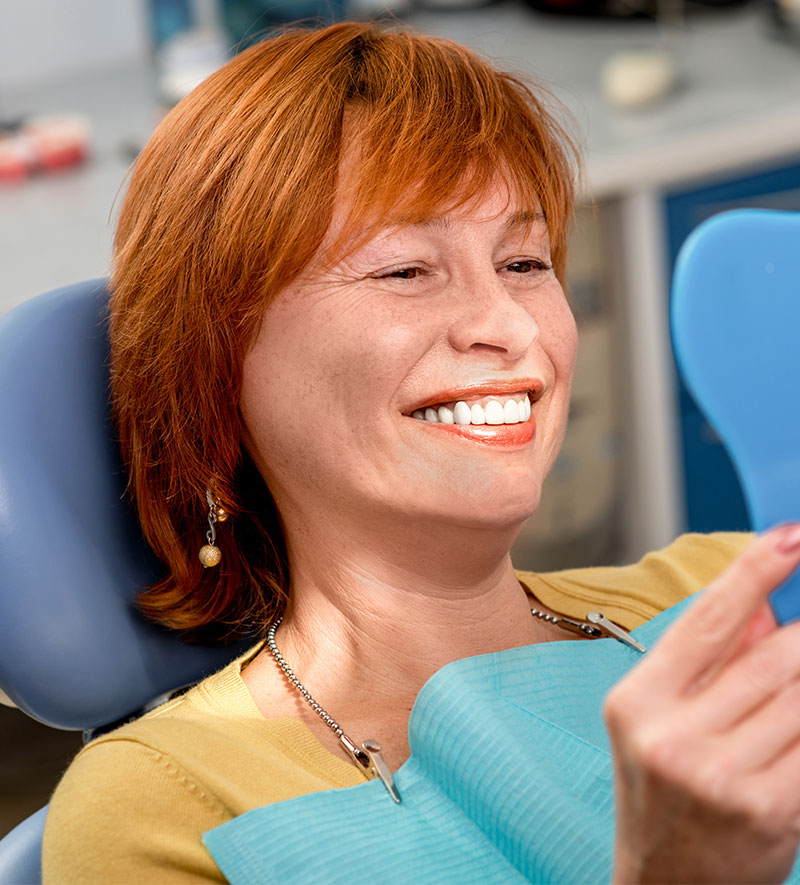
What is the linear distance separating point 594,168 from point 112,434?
3.73 feet

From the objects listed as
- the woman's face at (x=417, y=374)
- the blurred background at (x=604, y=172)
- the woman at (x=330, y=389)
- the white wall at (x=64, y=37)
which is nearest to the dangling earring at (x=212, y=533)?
the woman at (x=330, y=389)

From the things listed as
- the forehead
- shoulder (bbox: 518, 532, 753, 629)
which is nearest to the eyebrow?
the forehead

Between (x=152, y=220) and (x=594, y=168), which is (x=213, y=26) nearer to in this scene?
(x=594, y=168)

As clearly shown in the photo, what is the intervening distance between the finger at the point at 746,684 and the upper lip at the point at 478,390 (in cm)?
35

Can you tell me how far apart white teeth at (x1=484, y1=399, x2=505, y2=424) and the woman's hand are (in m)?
0.32

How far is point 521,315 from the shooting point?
0.98 m

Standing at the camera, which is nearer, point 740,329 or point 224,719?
point 740,329

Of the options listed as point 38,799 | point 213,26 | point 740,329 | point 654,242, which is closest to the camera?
point 740,329

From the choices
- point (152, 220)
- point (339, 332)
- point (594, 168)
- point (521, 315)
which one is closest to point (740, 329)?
point (521, 315)

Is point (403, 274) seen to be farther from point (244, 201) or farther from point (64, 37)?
point (64, 37)

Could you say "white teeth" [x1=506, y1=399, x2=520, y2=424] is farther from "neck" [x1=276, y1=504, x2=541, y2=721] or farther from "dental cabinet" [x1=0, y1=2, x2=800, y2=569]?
"dental cabinet" [x1=0, y1=2, x2=800, y2=569]

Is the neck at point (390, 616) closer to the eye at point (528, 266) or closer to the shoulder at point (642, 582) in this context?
the shoulder at point (642, 582)

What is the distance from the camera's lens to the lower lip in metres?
0.96

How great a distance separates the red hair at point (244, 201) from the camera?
980mm
